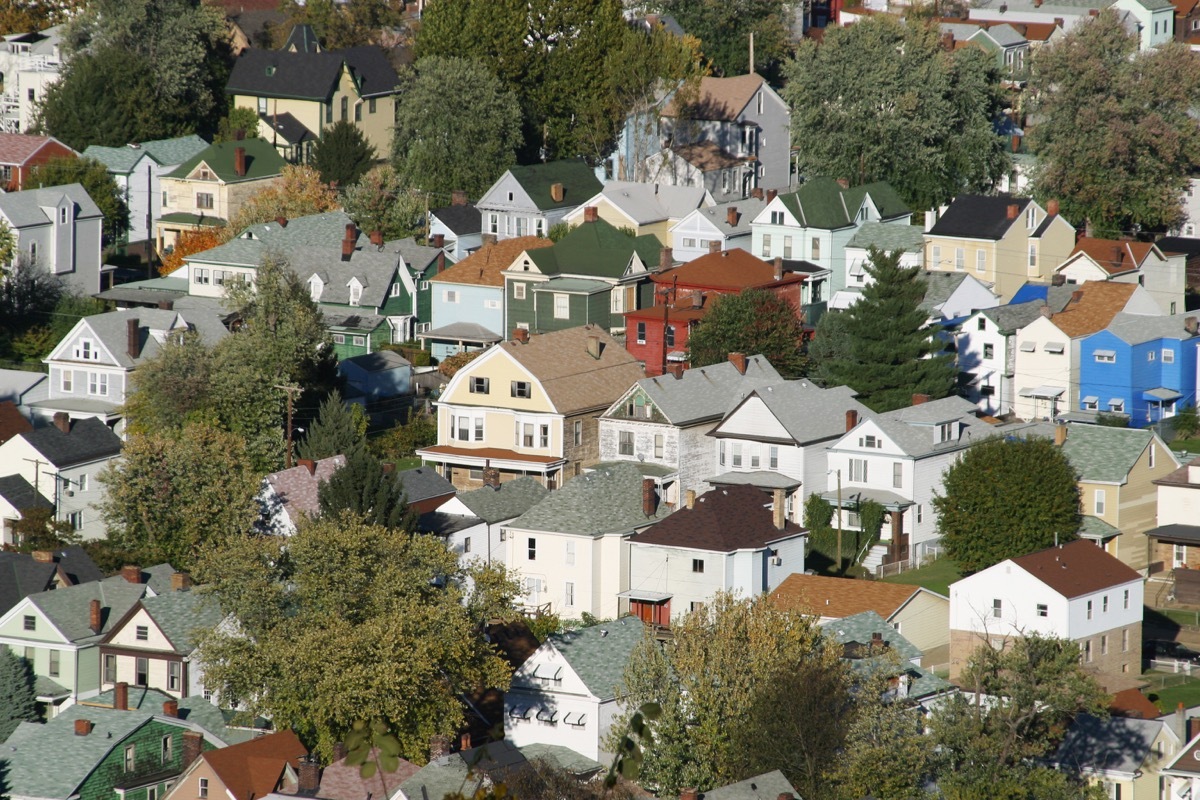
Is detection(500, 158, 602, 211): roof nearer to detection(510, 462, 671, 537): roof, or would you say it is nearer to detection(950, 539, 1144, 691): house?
detection(510, 462, 671, 537): roof

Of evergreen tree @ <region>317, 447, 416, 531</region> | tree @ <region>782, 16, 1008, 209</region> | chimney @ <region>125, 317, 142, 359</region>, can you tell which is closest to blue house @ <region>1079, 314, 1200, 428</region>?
tree @ <region>782, 16, 1008, 209</region>

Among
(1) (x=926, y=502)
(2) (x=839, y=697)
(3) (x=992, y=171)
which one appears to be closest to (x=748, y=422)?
(1) (x=926, y=502)

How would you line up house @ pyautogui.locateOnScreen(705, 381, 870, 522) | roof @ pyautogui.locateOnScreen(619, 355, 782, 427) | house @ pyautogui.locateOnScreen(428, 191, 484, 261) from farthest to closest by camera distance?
1. house @ pyautogui.locateOnScreen(428, 191, 484, 261)
2. roof @ pyautogui.locateOnScreen(619, 355, 782, 427)
3. house @ pyautogui.locateOnScreen(705, 381, 870, 522)

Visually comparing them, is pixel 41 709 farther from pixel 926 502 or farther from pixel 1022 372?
pixel 1022 372

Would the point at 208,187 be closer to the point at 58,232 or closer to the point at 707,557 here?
the point at 58,232

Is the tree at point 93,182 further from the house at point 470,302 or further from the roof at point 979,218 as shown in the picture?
the roof at point 979,218

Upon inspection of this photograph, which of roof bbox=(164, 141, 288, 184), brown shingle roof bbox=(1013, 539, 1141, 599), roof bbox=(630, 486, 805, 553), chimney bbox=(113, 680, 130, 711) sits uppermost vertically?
roof bbox=(164, 141, 288, 184)
